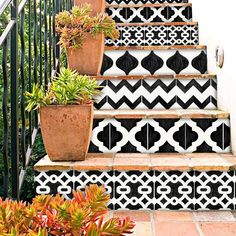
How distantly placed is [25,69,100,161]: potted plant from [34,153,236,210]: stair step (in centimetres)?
10

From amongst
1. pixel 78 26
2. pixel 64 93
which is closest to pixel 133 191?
pixel 64 93

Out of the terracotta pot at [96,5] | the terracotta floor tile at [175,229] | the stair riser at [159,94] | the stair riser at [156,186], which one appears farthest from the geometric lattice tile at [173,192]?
the terracotta pot at [96,5]

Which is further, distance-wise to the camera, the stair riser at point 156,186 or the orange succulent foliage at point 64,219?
the stair riser at point 156,186

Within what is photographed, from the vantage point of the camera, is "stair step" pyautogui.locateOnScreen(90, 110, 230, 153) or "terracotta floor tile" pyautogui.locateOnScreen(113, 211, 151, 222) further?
"stair step" pyautogui.locateOnScreen(90, 110, 230, 153)

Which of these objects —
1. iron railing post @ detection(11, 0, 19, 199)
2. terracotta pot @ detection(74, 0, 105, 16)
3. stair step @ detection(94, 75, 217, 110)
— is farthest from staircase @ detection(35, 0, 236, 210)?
terracotta pot @ detection(74, 0, 105, 16)

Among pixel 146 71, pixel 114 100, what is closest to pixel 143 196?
pixel 114 100

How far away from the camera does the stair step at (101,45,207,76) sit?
304cm

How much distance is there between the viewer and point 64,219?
95 centimetres

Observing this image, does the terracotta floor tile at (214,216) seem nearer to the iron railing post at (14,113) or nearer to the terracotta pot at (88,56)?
the iron railing post at (14,113)

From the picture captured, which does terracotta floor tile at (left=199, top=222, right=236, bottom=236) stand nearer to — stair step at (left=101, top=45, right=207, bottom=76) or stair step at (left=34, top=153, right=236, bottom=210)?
stair step at (left=34, top=153, right=236, bottom=210)

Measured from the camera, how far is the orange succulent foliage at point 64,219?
92cm

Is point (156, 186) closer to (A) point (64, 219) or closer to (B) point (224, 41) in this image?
(B) point (224, 41)

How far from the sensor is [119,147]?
2469mm

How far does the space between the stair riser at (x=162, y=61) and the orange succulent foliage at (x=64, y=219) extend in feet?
6.91
